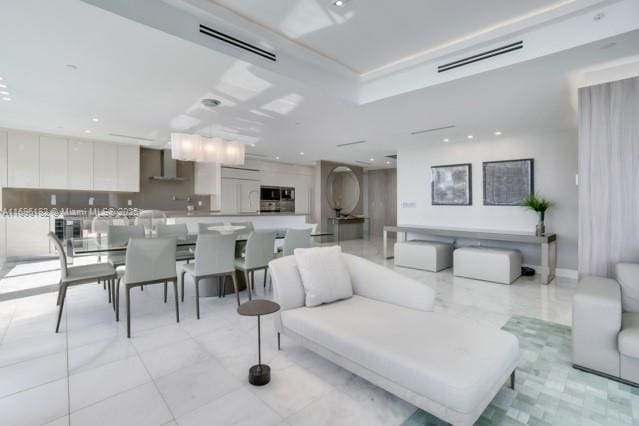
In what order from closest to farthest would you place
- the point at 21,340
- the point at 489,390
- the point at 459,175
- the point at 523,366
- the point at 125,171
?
1. the point at 489,390
2. the point at 523,366
3. the point at 21,340
4. the point at 459,175
5. the point at 125,171

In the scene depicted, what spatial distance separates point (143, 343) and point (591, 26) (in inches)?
180

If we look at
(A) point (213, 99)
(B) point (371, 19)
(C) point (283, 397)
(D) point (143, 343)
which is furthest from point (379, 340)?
(A) point (213, 99)

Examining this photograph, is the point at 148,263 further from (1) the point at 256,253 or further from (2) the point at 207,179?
(2) the point at 207,179

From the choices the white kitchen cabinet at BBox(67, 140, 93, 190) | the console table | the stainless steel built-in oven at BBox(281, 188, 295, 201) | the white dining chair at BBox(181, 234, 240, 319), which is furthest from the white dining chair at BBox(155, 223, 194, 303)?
the stainless steel built-in oven at BBox(281, 188, 295, 201)

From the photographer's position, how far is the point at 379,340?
70.2 inches

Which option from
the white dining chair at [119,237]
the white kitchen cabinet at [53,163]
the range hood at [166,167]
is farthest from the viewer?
the range hood at [166,167]

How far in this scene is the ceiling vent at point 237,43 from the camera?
2.54 m

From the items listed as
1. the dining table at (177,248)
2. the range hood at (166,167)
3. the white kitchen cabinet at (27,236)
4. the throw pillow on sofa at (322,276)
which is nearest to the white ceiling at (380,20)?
the throw pillow on sofa at (322,276)

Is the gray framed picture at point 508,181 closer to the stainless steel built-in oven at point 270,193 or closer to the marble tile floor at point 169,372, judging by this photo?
the marble tile floor at point 169,372

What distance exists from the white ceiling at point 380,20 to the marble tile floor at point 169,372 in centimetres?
283

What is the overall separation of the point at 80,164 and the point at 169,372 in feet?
21.0

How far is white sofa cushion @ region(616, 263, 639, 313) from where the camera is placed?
225 cm

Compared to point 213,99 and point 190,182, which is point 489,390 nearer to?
point 213,99

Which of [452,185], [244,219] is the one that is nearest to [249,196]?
[244,219]
